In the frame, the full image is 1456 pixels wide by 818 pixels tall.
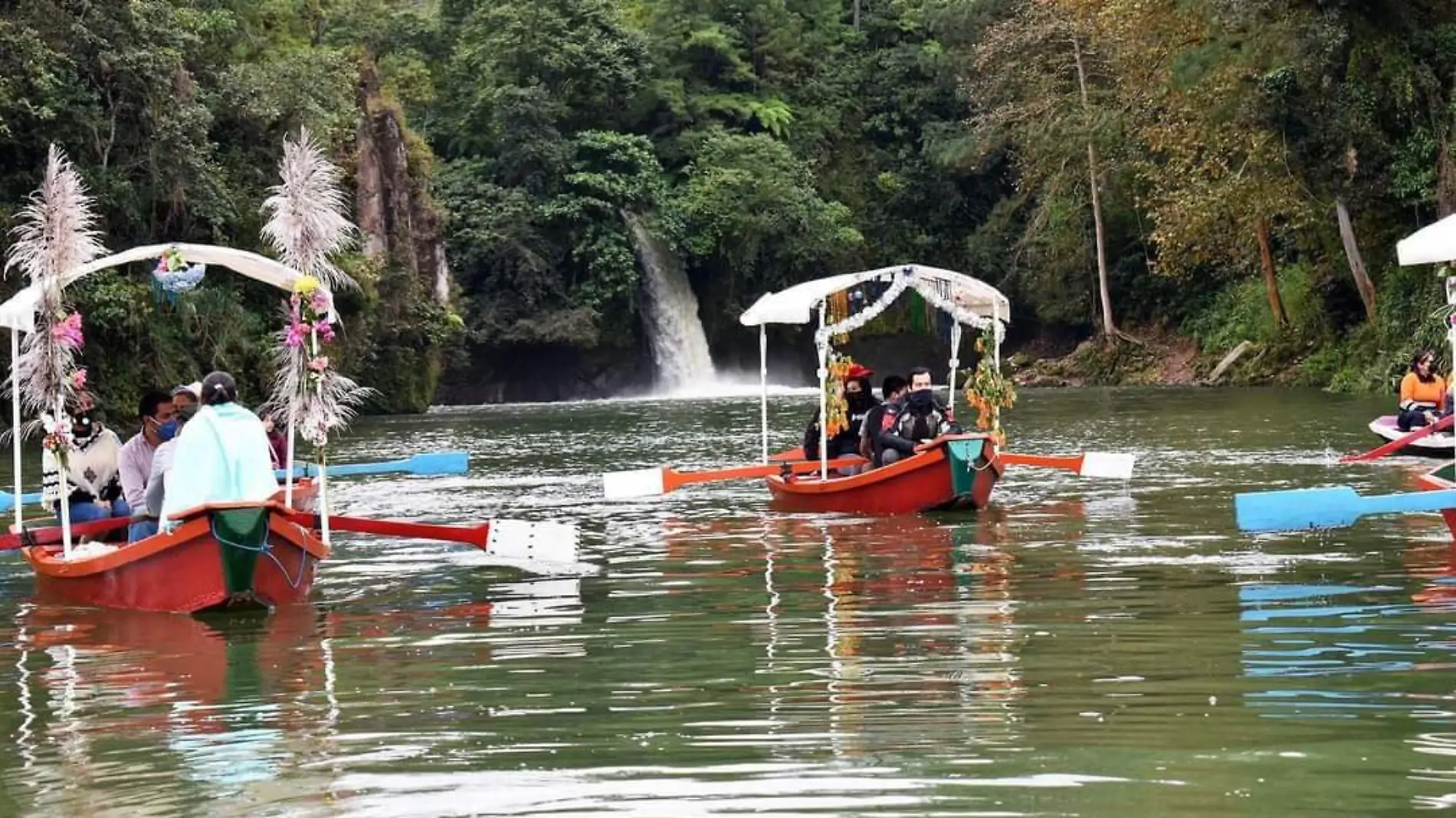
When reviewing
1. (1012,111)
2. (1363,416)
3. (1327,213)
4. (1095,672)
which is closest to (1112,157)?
(1012,111)

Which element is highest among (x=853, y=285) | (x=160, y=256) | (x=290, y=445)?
(x=160, y=256)

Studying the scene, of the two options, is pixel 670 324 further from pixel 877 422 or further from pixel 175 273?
pixel 175 273

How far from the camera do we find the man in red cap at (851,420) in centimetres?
1917

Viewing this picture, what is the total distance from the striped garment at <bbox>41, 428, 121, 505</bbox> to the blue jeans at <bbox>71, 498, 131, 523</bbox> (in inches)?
1.6

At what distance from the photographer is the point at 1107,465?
19016mm

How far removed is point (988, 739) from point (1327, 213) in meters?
35.4

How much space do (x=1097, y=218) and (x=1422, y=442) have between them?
3061 centimetres

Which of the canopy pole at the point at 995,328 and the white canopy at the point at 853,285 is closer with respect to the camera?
the white canopy at the point at 853,285

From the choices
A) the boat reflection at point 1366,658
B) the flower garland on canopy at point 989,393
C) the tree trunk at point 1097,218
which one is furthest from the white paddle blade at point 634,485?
the tree trunk at point 1097,218

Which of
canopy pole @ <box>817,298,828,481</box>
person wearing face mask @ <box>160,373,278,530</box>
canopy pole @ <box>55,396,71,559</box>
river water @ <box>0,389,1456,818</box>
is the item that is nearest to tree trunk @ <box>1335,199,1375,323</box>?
canopy pole @ <box>817,298,828,481</box>

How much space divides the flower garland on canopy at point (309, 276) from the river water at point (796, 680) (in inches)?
47.0

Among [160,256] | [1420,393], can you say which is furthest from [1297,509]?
[1420,393]

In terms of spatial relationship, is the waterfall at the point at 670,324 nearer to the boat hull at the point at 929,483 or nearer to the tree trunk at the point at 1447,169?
the tree trunk at the point at 1447,169

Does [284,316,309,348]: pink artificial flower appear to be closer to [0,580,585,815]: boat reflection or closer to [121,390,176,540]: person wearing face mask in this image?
[121,390,176,540]: person wearing face mask
